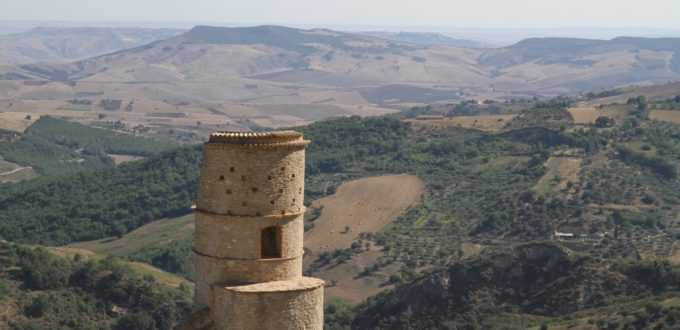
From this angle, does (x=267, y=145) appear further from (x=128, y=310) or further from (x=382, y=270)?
(x=382, y=270)

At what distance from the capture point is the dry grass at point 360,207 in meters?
124

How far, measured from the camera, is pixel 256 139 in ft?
61.8

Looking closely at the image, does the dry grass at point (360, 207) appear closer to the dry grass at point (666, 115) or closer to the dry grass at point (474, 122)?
the dry grass at point (474, 122)

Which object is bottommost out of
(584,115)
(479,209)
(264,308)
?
(479,209)

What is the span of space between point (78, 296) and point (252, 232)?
61.6 m

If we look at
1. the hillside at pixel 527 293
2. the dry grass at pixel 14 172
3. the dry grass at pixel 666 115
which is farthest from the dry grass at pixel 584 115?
the dry grass at pixel 14 172

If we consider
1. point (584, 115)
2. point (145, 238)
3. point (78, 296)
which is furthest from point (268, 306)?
point (584, 115)

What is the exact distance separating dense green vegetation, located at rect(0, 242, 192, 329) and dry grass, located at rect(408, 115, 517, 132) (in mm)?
83271

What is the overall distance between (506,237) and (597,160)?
2508 centimetres

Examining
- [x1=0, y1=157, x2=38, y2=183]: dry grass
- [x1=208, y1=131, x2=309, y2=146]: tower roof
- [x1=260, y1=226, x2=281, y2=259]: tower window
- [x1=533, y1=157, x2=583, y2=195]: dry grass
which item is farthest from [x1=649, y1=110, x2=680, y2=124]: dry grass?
[x1=208, y1=131, x2=309, y2=146]: tower roof

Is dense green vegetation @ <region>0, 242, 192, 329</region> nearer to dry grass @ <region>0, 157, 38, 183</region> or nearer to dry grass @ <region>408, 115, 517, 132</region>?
dry grass @ <region>408, 115, 517, 132</region>

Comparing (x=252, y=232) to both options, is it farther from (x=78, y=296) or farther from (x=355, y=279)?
(x=355, y=279)

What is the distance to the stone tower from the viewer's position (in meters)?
18.8

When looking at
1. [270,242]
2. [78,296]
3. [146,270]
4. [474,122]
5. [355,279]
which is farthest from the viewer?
[474,122]
